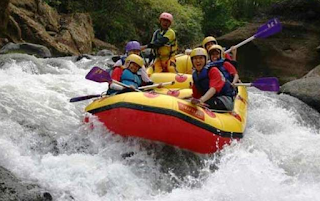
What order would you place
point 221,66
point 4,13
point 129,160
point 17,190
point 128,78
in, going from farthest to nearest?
point 4,13, point 221,66, point 128,78, point 129,160, point 17,190

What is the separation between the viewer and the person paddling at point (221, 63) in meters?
5.77

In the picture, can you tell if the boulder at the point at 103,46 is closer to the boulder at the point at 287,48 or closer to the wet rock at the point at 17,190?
the boulder at the point at 287,48

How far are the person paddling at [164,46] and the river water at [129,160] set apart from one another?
180 centimetres

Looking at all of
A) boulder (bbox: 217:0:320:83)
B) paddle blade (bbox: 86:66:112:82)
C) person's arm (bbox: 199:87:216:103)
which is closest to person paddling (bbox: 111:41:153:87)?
paddle blade (bbox: 86:66:112:82)

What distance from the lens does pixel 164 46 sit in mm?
7441

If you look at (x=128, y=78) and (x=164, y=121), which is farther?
(x=128, y=78)

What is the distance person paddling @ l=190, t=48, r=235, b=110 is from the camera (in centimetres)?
516

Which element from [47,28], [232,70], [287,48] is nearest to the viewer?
[232,70]

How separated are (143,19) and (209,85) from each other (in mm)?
11219

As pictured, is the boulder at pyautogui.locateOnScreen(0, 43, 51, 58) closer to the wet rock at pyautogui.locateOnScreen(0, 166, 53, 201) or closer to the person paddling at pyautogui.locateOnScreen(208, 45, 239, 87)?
the person paddling at pyautogui.locateOnScreen(208, 45, 239, 87)

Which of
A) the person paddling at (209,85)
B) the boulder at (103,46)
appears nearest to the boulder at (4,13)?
the boulder at (103,46)

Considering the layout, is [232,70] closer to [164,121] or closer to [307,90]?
[164,121]

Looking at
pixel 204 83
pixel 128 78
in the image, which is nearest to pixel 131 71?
pixel 128 78

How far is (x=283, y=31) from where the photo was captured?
42.9ft
